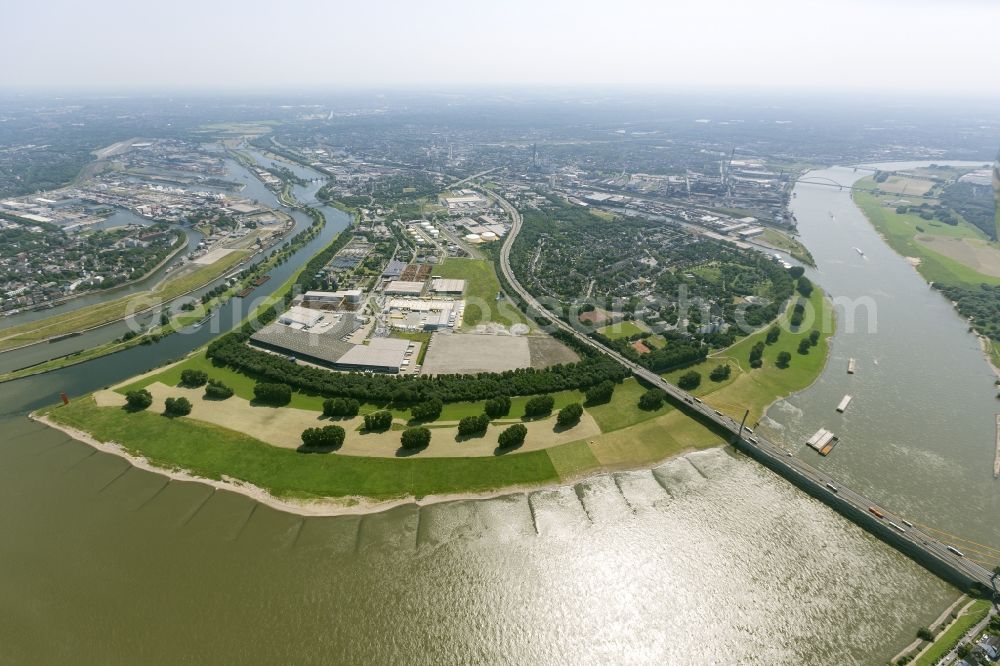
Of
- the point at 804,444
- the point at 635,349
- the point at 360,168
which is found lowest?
the point at 804,444

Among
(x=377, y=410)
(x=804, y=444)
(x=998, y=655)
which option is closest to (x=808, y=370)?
(x=804, y=444)

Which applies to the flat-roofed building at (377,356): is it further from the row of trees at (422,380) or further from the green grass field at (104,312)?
the green grass field at (104,312)

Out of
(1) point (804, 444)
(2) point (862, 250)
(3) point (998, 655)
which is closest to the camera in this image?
(3) point (998, 655)

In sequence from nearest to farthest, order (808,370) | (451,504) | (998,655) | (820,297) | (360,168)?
(998,655)
(451,504)
(808,370)
(820,297)
(360,168)

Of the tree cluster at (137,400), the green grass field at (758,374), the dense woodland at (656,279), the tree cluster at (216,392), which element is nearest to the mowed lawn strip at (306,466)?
the tree cluster at (137,400)

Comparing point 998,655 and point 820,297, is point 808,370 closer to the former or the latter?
point 820,297

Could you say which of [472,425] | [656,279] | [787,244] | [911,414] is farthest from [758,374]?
[787,244]
